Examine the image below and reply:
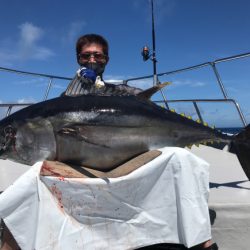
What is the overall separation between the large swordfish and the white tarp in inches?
9.2

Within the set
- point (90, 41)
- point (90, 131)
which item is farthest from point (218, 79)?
point (90, 131)

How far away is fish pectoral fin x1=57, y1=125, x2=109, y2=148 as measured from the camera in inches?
90.7

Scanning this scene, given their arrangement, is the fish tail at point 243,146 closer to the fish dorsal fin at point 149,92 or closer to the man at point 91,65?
the fish dorsal fin at point 149,92

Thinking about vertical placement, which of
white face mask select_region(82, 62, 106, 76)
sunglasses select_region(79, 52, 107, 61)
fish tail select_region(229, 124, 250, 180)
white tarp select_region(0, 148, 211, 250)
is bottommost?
white tarp select_region(0, 148, 211, 250)

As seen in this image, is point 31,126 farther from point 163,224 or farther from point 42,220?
point 163,224

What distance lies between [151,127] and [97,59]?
1.18m

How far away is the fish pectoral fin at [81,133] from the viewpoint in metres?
2.30

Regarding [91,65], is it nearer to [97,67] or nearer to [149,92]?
[97,67]

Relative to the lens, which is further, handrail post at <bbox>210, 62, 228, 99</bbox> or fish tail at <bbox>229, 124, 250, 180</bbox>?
handrail post at <bbox>210, 62, 228, 99</bbox>

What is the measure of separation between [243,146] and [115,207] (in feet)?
3.63

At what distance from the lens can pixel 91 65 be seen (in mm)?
3365

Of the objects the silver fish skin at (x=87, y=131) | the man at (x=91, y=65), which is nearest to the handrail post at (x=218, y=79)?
the man at (x=91, y=65)

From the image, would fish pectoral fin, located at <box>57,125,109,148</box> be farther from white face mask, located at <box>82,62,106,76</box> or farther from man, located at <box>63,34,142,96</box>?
white face mask, located at <box>82,62,106,76</box>

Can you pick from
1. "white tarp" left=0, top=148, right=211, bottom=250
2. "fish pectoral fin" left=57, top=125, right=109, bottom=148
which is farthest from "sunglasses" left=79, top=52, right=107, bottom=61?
"white tarp" left=0, top=148, right=211, bottom=250
